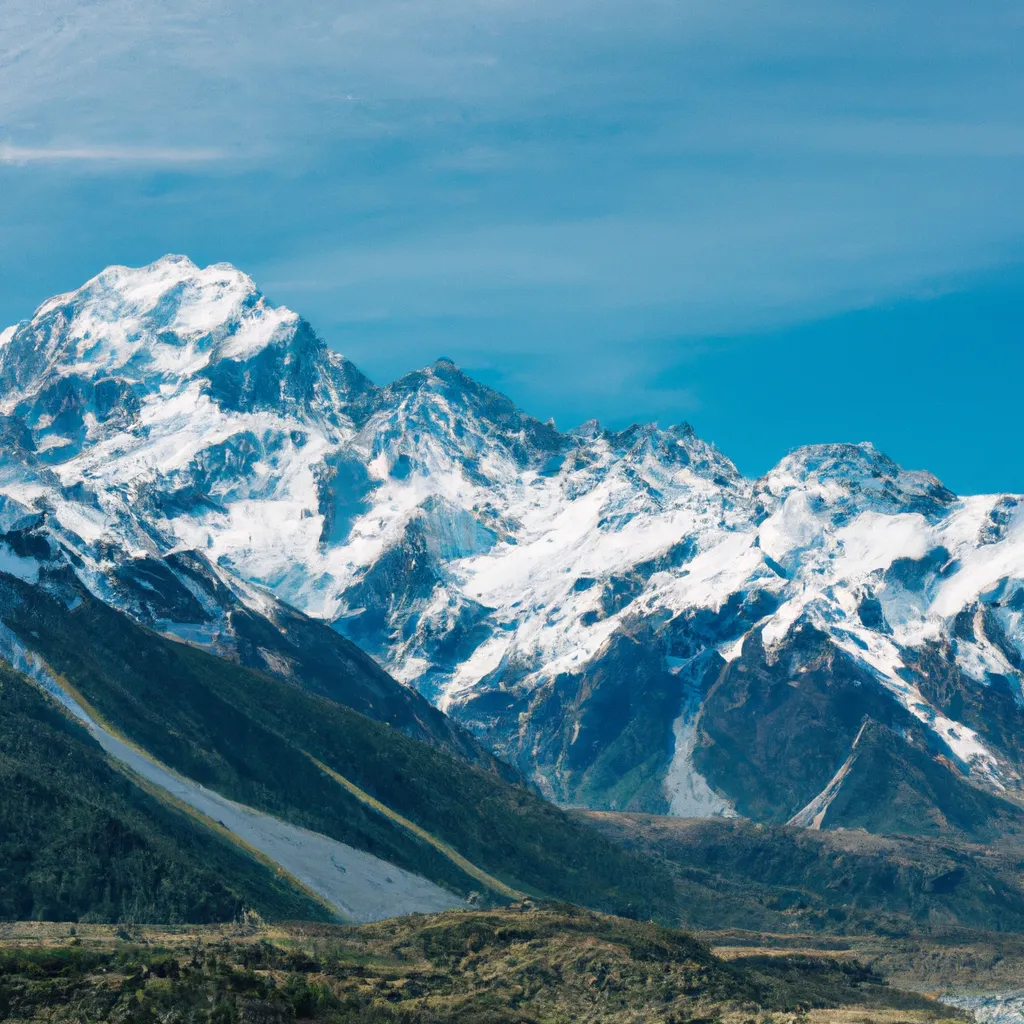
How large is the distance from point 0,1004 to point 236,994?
21.9 m

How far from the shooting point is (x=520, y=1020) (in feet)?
647

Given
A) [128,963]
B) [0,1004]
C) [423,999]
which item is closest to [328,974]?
[423,999]

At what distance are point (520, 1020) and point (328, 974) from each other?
21.6m

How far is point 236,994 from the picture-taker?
557 feet

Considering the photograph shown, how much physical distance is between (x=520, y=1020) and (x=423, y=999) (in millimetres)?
10880

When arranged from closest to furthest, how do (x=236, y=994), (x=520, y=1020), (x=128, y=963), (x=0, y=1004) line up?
(x=0, y=1004) < (x=236, y=994) < (x=128, y=963) < (x=520, y=1020)

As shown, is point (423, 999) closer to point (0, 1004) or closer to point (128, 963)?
point (128, 963)

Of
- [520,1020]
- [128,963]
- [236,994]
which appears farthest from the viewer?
[520,1020]

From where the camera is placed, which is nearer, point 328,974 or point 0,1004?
point 0,1004

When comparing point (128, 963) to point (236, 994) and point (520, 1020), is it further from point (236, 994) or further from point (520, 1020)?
point (520, 1020)

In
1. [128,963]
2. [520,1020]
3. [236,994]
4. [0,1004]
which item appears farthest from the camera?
[520,1020]

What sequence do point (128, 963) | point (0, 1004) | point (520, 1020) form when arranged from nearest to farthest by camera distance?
point (0, 1004)
point (128, 963)
point (520, 1020)

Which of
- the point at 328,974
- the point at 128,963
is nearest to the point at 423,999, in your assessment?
the point at 328,974

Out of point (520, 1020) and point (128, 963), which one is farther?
point (520, 1020)
